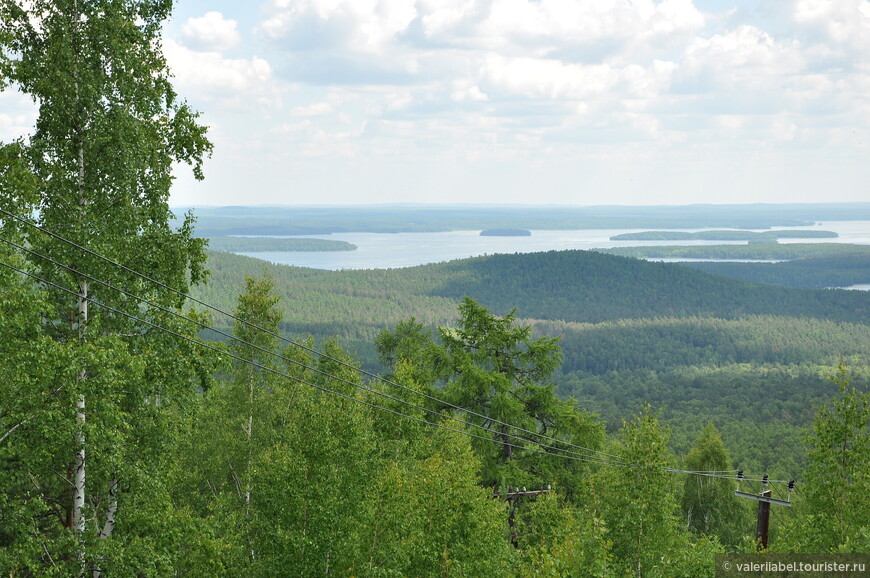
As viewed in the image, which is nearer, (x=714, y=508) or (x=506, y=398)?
(x=506, y=398)

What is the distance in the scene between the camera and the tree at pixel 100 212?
1411 centimetres

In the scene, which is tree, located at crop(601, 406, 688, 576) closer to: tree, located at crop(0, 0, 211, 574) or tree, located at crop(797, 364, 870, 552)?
tree, located at crop(797, 364, 870, 552)

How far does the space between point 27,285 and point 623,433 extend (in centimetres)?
1181

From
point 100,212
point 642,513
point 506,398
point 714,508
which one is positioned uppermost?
point 100,212

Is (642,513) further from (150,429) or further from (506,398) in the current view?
(506,398)

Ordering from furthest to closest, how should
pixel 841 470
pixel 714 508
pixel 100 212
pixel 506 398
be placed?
pixel 714 508 < pixel 506 398 < pixel 841 470 < pixel 100 212

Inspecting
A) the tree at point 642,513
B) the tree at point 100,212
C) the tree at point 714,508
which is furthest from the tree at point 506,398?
the tree at point 714,508

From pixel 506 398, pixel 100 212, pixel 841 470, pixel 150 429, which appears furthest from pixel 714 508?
pixel 100 212

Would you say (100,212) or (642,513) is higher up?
(100,212)

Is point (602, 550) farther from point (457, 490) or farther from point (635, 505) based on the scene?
point (457, 490)

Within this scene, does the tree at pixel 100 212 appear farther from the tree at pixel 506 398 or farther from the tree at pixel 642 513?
the tree at pixel 506 398

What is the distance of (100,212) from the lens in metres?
14.9

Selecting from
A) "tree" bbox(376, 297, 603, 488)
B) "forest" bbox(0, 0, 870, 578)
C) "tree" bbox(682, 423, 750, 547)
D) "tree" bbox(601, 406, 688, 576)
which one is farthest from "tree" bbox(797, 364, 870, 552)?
"tree" bbox(682, 423, 750, 547)

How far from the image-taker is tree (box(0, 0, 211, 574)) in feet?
46.3
